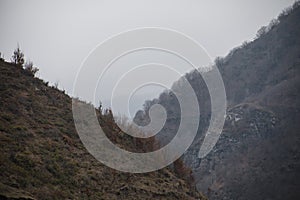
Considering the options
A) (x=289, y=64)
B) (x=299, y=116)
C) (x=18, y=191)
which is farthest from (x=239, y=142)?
(x=18, y=191)

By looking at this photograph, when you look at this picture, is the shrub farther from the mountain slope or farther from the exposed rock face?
the exposed rock face

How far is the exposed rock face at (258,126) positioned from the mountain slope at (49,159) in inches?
332

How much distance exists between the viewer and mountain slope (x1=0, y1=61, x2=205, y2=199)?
367 inches

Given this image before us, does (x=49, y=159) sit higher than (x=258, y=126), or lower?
lower

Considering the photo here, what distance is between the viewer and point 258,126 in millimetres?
58594

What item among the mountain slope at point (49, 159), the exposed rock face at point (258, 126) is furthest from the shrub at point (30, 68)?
the exposed rock face at point (258, 126)

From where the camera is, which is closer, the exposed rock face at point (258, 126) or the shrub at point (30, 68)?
the shrub at point (30, 68)

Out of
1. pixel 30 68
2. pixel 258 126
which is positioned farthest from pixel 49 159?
pixel 258 126

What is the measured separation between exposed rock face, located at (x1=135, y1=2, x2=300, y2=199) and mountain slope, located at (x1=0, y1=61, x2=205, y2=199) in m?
8.43

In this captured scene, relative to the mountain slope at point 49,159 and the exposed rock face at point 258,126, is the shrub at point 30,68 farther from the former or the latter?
the exposed rock face at point 258,126

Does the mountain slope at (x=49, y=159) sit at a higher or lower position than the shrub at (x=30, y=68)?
lower

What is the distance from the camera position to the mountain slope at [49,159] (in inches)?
367

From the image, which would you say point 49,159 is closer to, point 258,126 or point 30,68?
point 30,68

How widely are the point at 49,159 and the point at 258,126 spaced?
53.6m
